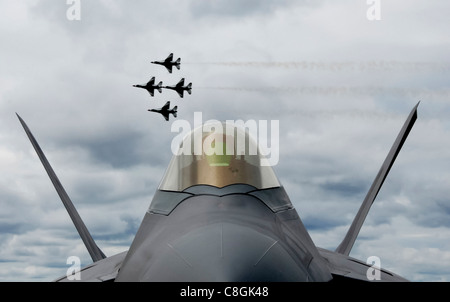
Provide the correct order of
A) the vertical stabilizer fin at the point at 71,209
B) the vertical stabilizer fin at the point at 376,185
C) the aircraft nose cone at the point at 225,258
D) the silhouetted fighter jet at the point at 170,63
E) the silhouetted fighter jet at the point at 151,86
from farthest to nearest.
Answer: the silhouetted fighter jet at the point at 151,86, the silhouetted fighter jet at the point at 170,63, the vertical stabilizer fin at the point at 71,209, the vertical stabilizer fin at the point at 376,185, the aircraft nose cone at the point at 225,258

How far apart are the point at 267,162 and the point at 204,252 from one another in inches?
121

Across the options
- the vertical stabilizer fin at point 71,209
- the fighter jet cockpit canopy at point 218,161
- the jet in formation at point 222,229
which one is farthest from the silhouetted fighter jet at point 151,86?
the fighter jet cockpit canopy at point 218,161

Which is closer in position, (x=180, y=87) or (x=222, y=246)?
(x=222, y=246)

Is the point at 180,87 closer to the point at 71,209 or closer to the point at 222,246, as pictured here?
the point at 71,209

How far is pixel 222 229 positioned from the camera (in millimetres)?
7570

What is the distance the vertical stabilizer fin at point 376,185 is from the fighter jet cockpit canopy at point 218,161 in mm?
5135

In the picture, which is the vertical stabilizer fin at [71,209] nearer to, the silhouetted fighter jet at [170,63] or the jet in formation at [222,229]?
the jet in formation at [222,229]

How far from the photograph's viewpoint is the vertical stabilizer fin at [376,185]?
46.2 feet

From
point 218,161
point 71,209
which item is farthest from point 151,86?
point 218,161

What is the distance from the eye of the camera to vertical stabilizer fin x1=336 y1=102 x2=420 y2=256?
14086mm

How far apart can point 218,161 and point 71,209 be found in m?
6.68
